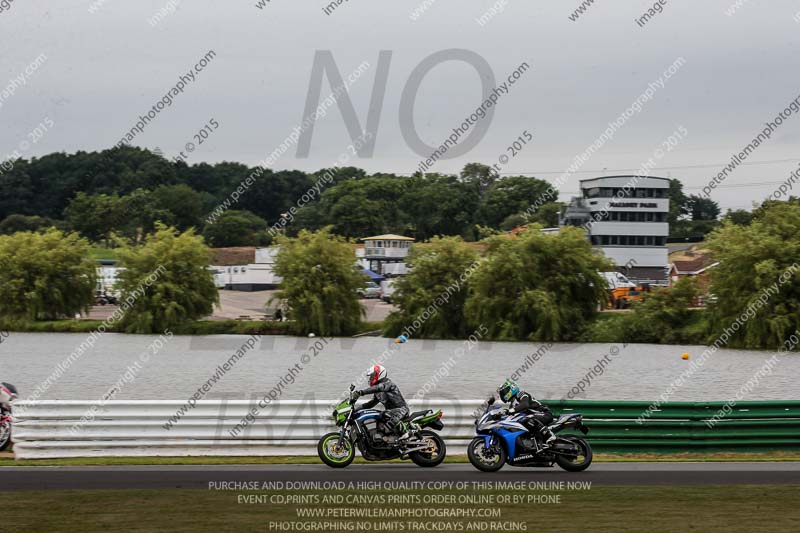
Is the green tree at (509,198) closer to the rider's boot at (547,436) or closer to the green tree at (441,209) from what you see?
the green tree at (441,209)

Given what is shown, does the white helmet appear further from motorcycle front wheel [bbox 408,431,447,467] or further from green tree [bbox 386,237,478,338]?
green tree [bbox 386,237,478,338]

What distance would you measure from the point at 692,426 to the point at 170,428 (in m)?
9.38

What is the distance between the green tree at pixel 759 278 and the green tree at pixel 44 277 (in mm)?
43376

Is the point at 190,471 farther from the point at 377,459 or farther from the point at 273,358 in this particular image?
the point at 273,358

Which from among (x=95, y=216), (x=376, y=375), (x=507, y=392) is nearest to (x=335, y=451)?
(x=376, y=375)

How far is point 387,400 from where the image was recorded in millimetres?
18266

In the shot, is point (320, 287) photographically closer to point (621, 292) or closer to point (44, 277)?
point (44, 277)

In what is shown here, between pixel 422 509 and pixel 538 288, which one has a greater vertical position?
pixel 538 288

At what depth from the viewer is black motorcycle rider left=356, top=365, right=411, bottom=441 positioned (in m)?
18.1

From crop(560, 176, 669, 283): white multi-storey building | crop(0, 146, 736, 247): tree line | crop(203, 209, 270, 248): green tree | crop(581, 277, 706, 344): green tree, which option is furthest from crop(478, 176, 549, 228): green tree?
crop(581, 277, 706, 344): green tree

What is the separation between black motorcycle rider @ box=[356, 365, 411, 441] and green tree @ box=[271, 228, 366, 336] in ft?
169

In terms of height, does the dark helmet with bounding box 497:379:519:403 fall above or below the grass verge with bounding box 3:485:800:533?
above

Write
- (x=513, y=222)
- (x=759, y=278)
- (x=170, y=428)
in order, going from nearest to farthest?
1. (x=170, y=428)
2. (x=759, y=278)
3. (x=513, y=222)

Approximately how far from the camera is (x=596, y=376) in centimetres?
5016
